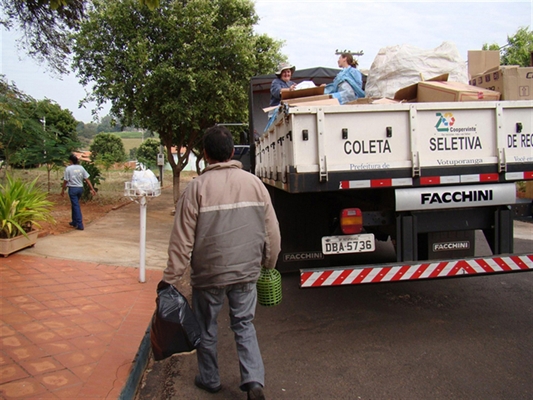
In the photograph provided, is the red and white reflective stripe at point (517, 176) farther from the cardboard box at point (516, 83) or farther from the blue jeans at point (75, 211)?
the blue jeans at point (75, 211)

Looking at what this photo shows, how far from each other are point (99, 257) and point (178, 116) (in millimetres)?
5795

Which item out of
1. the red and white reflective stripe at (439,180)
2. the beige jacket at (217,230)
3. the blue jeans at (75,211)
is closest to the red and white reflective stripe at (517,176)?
the red and white reflective stripe at (439,180)

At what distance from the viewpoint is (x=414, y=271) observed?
3885 mm

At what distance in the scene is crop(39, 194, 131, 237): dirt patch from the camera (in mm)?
8902

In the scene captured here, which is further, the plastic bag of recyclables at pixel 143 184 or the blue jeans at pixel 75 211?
the blue jeans at pixel 75 211

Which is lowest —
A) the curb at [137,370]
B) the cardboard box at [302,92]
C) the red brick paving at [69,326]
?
the curb at [137,370]

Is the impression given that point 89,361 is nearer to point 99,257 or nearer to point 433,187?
point 433,187

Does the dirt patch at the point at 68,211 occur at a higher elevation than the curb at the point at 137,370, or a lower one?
higher

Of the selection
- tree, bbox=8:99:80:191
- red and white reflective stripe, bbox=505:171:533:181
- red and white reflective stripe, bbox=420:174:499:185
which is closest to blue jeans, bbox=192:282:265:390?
red and white reflective stripe, bbox=420:174:499:185

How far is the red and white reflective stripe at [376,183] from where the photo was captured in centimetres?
373

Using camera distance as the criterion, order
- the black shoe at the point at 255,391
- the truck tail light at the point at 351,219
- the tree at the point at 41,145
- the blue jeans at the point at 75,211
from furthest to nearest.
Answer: the tree at the point at 41,145 < the blue jeans at the point at 75,211 < the truck tail light at the point at 351,219 < the black shoe at the point at 255,391

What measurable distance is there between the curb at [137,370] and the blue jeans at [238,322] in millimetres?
563

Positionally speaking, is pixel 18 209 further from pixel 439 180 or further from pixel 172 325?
pixel 439 180

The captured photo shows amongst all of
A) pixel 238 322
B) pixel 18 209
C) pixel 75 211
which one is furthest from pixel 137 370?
pixel 75 211
